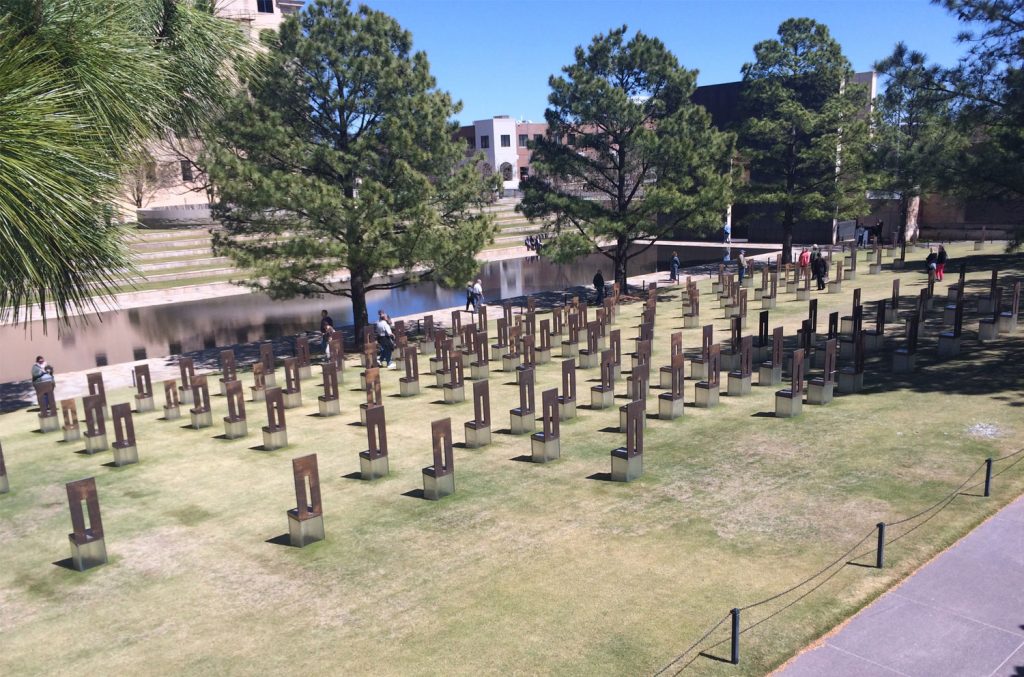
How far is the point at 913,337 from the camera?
56.2 feet

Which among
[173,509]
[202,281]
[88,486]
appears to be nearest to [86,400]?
[173,509]

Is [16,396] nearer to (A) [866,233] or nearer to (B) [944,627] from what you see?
(B) [944,627]

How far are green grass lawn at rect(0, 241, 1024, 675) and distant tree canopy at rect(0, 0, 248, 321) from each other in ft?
12.5

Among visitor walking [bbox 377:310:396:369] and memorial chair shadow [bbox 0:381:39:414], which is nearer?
memorial chair shadow [bbox 0:381:39:414]

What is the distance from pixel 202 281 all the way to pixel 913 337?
37.2 metres

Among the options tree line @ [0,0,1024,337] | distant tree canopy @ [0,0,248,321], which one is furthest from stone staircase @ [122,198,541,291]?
distant tree canopy @ [0,0,248,321]

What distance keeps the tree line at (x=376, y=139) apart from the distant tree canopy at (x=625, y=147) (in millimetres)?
91

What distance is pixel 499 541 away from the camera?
381 inches

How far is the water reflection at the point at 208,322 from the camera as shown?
26734mm

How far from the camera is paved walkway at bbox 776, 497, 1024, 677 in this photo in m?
6.75

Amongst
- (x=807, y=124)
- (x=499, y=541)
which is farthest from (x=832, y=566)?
(x=807, y=124)

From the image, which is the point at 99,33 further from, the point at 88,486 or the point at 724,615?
the point at 724,615

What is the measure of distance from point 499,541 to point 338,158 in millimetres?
16026

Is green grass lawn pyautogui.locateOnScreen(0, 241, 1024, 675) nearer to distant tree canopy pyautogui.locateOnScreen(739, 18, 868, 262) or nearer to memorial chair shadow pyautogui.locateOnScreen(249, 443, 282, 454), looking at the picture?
memorial chair shadow pyautogui.locateOnScreen(249, 443, 282, 454)
